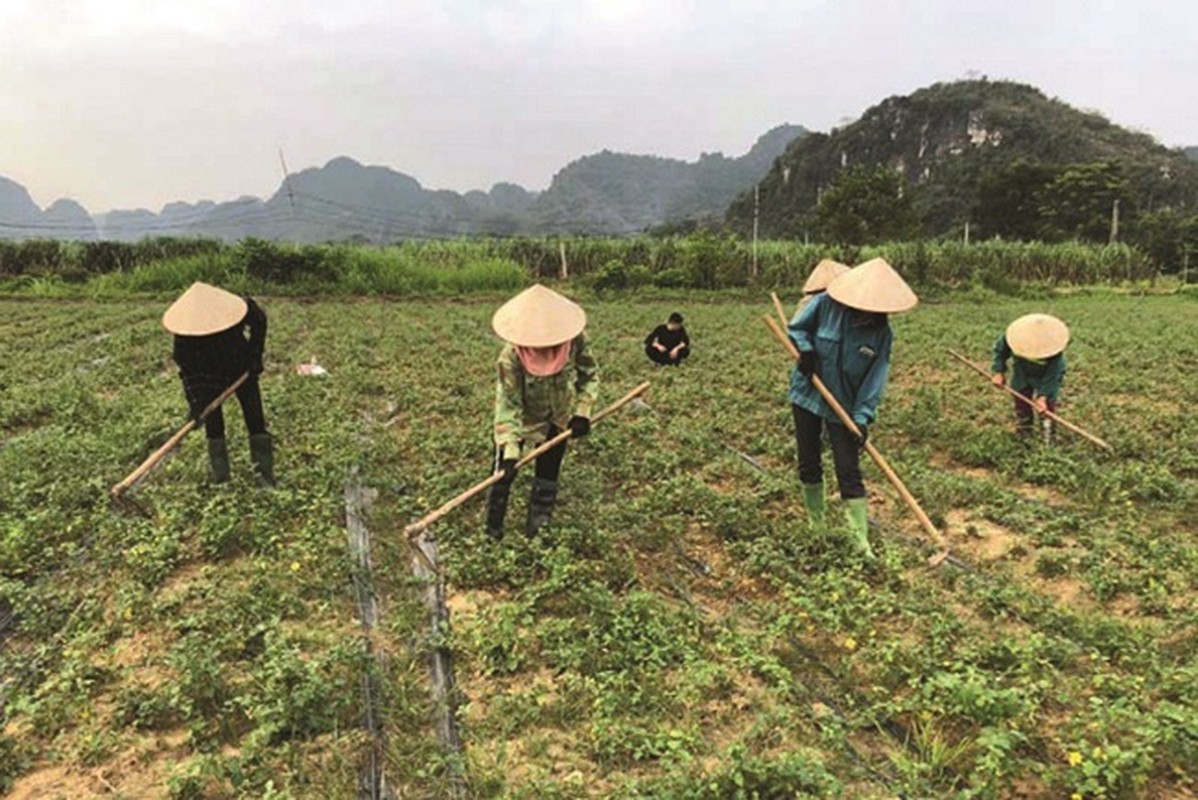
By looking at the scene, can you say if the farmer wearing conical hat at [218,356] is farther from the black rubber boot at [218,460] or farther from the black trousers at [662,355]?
the black trousers at [662,355]

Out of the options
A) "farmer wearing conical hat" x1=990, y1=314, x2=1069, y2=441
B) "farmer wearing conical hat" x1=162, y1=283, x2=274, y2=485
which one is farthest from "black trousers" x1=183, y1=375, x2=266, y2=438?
"farmer wearing conical hat" x1=990, y1=314, x2=1069, y2=441

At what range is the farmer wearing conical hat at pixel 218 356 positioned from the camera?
17.9 feet

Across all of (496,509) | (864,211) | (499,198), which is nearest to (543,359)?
(496,509)

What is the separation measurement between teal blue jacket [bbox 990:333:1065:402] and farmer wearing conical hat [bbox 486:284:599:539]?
169 inches

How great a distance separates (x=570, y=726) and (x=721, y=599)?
1489 mm

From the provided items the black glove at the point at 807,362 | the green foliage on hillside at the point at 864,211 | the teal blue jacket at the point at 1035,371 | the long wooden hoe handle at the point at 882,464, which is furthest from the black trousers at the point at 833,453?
the green foliage on hillside at the point at 864,211

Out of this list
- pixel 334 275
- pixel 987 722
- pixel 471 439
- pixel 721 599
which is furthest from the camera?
pixel 334 275

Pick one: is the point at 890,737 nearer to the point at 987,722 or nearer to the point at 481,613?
the point at 987,722

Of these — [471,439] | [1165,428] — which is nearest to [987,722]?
[471,439]

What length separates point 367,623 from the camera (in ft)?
13.7

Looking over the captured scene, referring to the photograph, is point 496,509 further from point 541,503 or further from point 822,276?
point 822,276

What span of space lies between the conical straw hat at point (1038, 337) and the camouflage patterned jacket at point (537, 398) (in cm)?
424

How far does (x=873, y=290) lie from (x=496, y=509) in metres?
2.69

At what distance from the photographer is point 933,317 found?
17.6m
